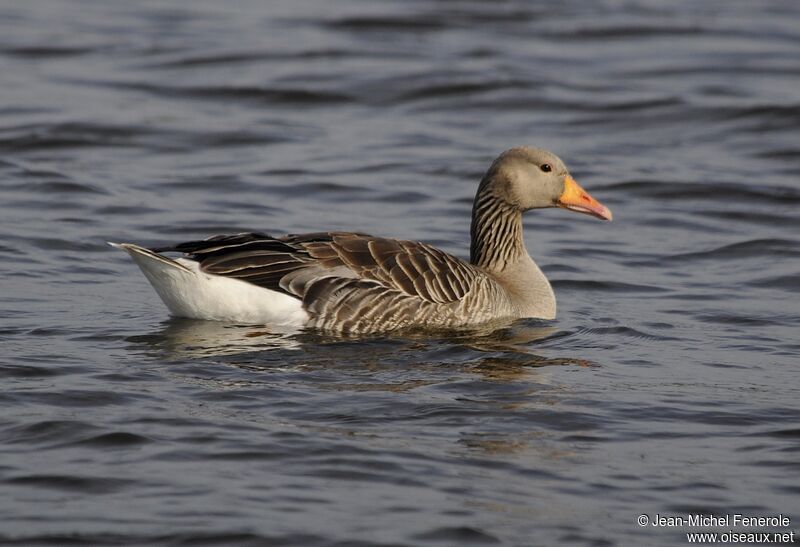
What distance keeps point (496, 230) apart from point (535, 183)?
498 millimetres

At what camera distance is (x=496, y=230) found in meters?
11.3

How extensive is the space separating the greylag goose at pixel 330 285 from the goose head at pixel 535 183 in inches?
29.9

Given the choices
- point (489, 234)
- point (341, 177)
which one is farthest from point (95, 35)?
point (489, 234)

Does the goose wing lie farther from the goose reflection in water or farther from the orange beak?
the orange beak

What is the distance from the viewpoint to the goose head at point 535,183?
36.8 feet

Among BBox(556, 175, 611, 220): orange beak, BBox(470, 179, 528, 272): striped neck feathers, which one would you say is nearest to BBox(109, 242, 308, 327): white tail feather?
BBox(470, 179, 528, 272): striped neck feathers

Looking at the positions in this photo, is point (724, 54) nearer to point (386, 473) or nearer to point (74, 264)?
point (74, 264)

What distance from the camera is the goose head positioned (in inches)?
441

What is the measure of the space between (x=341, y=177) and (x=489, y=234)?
5.10 m

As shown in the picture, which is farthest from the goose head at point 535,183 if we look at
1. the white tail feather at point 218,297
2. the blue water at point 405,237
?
the white tail feather at point 218,297

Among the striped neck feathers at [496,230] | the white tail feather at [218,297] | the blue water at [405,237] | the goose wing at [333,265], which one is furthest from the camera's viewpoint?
the striped neck feathers at [496,230]

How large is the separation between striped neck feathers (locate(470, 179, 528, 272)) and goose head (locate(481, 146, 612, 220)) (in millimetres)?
56

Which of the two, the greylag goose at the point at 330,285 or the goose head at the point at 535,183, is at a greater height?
the goose head at the point at 535,183

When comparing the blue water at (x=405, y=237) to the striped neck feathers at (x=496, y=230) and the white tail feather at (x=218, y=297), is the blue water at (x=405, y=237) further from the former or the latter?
the striped neck feathers at (x=496, y=230)
